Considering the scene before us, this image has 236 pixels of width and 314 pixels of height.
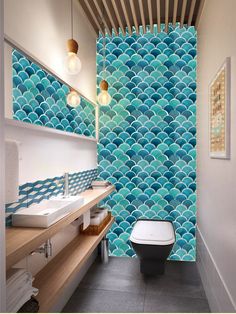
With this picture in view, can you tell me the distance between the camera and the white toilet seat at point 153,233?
9.45ft

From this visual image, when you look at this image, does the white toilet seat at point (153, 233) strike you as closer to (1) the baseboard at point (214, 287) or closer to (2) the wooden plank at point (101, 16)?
(1) the baseboard at point (214, 287)

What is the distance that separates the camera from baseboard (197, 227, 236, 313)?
1.87 metres

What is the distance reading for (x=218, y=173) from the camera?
2.23 meters

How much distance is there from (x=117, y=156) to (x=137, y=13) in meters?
1.73

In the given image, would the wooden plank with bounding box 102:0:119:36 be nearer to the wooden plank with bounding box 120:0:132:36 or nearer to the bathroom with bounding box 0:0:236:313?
the bathroom with bounding box 0:0:236:313

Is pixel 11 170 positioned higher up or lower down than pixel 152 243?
higher up

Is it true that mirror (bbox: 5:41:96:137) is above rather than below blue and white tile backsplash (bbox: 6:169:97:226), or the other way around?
above

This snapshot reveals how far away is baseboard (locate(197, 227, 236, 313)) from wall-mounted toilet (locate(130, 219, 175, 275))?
1.17 feet

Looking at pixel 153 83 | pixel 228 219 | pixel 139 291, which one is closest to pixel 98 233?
pixel 139 291

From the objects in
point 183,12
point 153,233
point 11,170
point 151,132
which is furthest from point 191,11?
point 11,170

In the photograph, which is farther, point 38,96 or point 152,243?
point 152,243

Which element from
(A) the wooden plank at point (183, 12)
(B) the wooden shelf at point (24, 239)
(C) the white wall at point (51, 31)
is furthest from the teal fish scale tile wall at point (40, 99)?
(A) the wooden plank at point (183, 12)

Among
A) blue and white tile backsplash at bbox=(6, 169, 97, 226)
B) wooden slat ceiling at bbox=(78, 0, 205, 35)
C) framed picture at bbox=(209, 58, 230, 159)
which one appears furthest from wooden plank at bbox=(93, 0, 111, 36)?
blue and white tile backsplash at bbox=(6, 169, 97, 226)

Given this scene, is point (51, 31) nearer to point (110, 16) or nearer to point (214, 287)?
point (110, 16)
